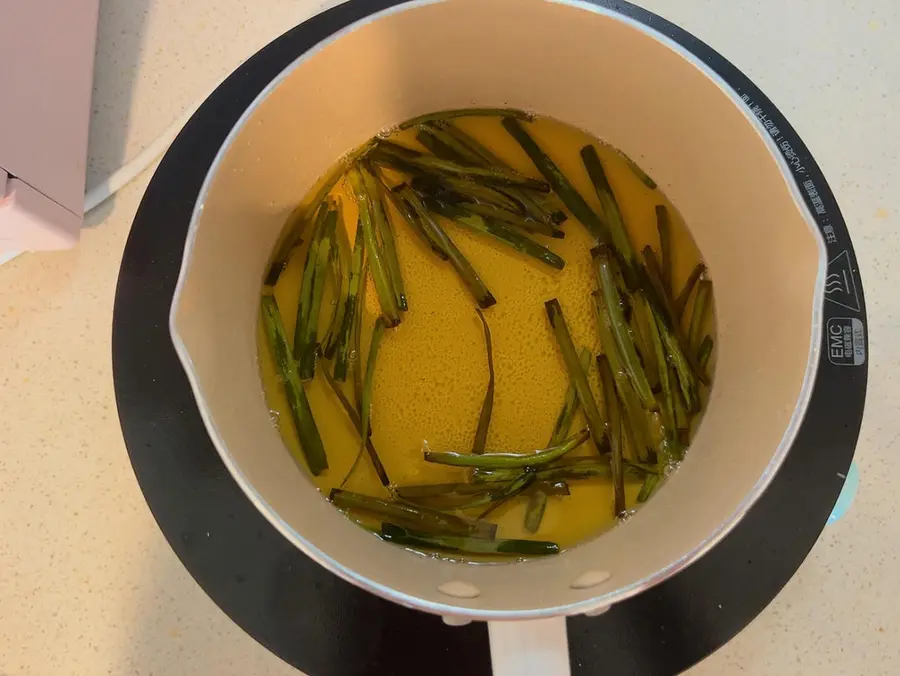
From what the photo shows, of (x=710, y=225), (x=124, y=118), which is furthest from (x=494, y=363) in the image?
(x=124, y=118)

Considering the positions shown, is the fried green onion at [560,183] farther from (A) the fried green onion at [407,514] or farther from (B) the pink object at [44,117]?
(B) the pink object at [44,117]

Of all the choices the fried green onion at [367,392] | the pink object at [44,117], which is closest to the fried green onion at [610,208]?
the fried green onion at [367,392]

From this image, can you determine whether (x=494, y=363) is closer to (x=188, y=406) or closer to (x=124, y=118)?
(x=188, y=406)

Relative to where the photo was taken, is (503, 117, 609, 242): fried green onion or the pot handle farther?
(503, 117, 609, 242): fried green onion

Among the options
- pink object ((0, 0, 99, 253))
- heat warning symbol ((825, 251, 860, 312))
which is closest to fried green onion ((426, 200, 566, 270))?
heat warning symbol ((825, 251, 860, 312))

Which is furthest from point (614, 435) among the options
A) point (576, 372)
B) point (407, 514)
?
point (407, 514)

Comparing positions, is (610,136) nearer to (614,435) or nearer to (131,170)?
(614,435)

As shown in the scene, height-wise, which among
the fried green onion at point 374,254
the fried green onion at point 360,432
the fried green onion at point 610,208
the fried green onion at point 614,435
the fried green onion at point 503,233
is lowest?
the fried green onion at point 360,432

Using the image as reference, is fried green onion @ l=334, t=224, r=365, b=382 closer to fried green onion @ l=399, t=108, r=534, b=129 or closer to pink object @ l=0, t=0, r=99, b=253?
fried green onion @ l=399, t=108, r=534, b=129
